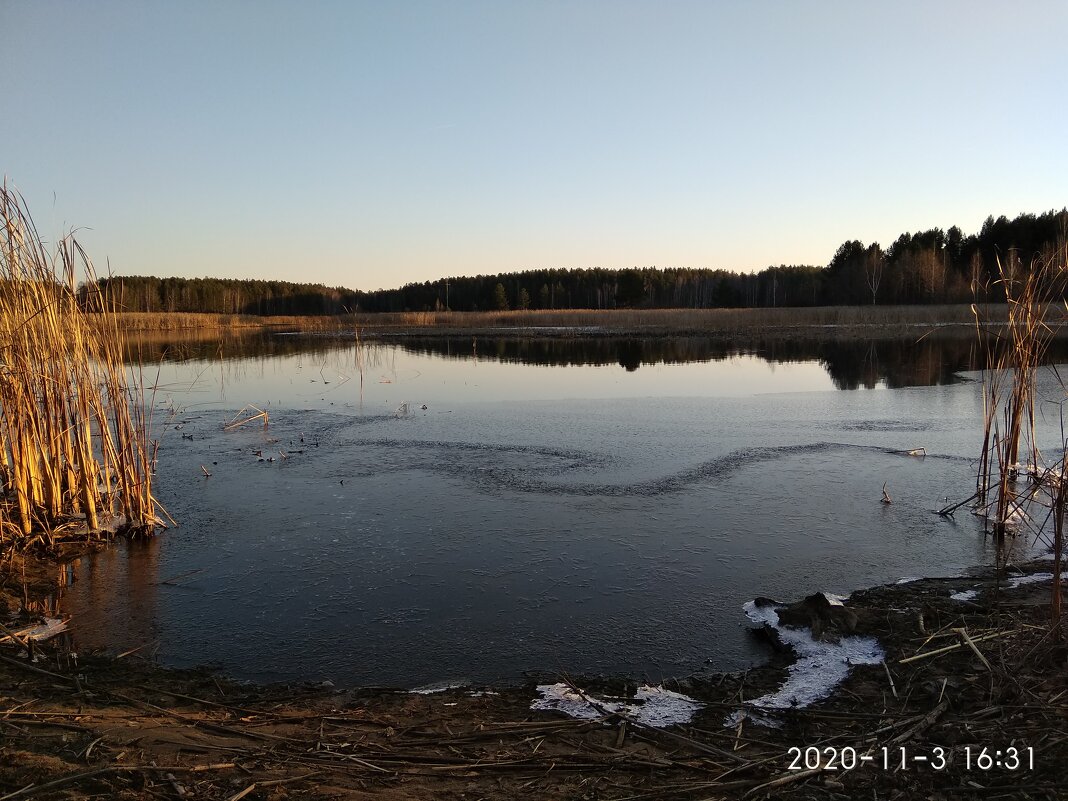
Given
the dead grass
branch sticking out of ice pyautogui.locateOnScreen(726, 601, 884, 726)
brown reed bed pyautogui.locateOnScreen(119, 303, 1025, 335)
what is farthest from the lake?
the dead grass

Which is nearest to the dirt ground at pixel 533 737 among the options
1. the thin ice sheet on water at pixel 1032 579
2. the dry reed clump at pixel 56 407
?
the thin ice sheet on water at pixel 1032 579

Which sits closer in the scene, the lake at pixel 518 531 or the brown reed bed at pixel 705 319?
the lake at pixel 518 531

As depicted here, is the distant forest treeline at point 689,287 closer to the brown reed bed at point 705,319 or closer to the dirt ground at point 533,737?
the brown reed bed at point 705,319

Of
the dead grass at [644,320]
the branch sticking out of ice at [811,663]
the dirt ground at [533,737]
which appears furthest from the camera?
the dead grass at [644,320]

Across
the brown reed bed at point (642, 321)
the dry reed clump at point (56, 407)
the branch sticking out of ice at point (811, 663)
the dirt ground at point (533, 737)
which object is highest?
the brown reed bed at point (642, 321)

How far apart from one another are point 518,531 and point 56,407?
4.64 meters

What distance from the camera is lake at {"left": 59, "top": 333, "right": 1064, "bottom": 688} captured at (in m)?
4.80

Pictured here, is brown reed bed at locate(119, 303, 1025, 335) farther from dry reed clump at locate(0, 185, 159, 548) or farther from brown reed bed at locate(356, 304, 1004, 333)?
dry reed clump at locate(0, 185, 159, 548)

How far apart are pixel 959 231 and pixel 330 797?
76.6 m

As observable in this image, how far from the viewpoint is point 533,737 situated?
344 cm

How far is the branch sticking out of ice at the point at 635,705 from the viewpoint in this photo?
12.1 feet

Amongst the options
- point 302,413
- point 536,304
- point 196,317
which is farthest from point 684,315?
point 536,304

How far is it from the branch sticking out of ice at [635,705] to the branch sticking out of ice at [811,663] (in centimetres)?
28

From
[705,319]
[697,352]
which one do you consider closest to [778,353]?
[697,352]
